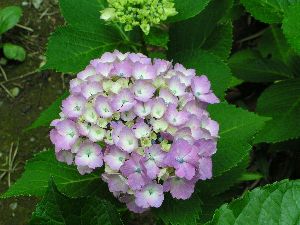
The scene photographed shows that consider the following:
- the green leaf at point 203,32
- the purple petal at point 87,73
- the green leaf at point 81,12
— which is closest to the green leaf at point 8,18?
the green leaf at point 81,12

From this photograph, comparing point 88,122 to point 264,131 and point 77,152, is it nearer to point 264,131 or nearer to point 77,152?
point 77,152

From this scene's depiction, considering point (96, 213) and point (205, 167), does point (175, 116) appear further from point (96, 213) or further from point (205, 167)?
point (96, 213)

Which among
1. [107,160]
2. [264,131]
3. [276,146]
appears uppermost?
[107,160]

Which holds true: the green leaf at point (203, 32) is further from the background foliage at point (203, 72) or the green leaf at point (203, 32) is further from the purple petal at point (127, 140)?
the purple petal at point (127, 140)

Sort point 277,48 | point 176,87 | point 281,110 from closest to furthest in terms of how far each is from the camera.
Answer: point 176,87, point 281,110, point 277,48

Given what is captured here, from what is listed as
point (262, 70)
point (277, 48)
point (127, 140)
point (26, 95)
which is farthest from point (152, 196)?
point (26, 95)

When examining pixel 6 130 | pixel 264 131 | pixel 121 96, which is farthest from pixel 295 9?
pixel 6 130
